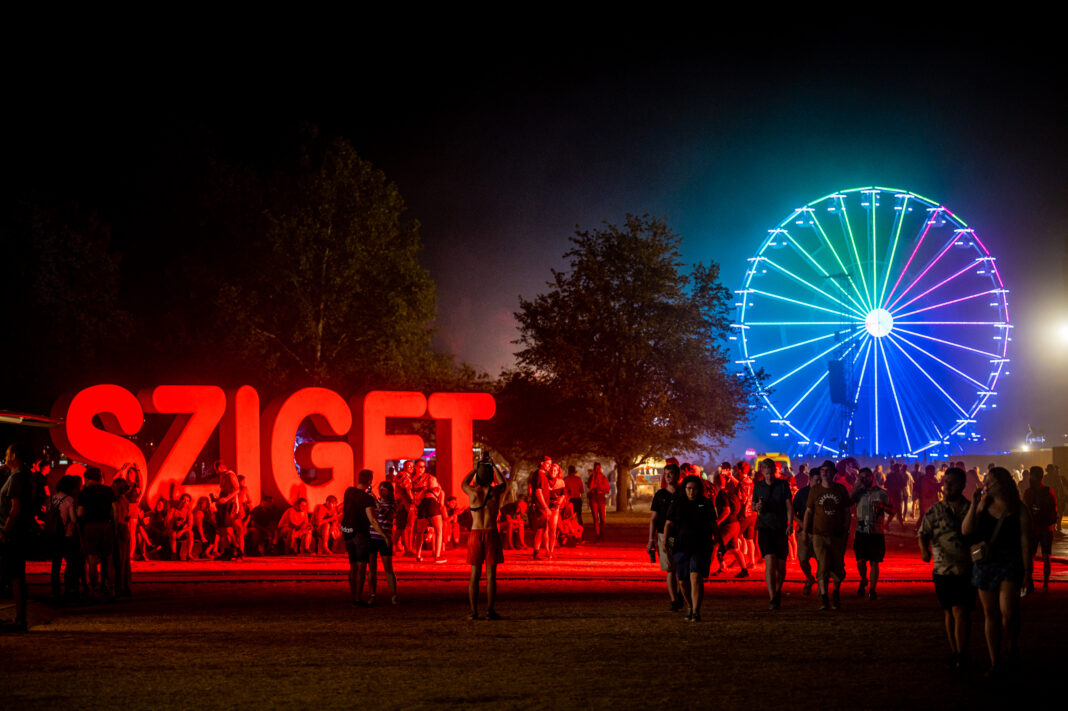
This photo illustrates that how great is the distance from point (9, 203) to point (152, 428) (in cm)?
986

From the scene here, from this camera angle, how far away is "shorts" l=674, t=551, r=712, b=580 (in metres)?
11.8

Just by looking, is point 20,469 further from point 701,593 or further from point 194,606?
point 701,593

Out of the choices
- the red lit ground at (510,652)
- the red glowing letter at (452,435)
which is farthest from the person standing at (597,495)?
the red lit ground at (510,652)

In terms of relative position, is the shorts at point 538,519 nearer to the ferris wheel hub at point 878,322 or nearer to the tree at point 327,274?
the tree at point 327,274

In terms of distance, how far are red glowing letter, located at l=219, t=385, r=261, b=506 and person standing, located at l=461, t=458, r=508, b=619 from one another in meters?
12.2

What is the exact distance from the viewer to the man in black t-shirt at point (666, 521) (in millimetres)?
12578

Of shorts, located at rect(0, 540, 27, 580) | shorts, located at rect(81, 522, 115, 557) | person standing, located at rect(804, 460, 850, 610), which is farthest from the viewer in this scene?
shorts, located at rect(81, 522, 115, 557)


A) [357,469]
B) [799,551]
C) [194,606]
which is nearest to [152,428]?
[357,469]

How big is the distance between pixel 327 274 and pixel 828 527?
32194mm

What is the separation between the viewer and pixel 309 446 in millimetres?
23734

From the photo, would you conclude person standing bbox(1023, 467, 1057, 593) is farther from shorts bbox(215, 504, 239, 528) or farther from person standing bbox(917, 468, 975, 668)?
shorts bbox(215, 504, 239, 528)

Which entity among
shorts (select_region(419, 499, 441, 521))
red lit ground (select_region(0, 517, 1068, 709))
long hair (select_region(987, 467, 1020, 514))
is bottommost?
red lit ground (select_region(0, 517, 1068, 709))

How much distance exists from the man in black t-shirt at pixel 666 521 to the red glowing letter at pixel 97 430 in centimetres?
1235

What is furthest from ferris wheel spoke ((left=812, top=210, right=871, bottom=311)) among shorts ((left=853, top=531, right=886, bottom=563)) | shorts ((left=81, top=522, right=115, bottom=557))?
shorts ((left=81, top=522, right=115, bottom=557))
